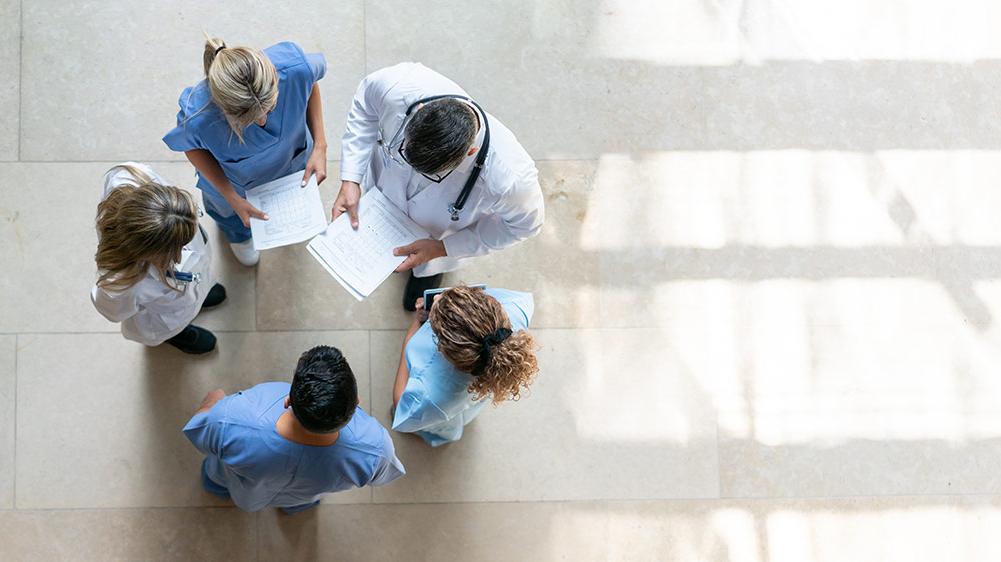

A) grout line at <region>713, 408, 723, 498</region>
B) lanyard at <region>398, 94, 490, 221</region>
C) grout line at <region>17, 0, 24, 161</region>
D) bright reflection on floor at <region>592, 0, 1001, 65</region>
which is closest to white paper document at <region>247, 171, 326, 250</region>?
lanyard at <region>398, 94, 490, 221</region>

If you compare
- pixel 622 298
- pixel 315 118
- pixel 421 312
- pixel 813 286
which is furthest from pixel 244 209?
pixel 813 286

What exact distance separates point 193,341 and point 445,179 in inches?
59.2

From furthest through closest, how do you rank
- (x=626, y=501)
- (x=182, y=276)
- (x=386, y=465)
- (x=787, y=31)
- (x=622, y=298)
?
(x=787, y=31) < (x=622, y=298) < (x=626, y=501) < (x=386, y=465) < (x=182, y=276)

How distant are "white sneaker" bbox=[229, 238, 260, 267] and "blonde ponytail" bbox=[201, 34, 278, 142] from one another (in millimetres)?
1039

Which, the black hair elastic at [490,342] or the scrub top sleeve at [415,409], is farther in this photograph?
the scrub top sleeve at [415,409]

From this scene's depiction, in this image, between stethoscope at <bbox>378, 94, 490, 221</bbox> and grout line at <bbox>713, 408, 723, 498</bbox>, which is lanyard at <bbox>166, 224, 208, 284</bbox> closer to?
stethoscope at <bbox>378, 94, 490, 221</bbox>

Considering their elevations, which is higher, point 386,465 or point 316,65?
point 316,65

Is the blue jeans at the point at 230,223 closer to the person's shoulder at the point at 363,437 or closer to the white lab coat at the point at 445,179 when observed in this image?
the white lab coat at the point at 445,179

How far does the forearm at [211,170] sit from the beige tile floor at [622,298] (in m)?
0.74

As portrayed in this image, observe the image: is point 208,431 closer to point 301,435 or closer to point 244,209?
point 301,435

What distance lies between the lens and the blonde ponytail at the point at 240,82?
7.54 ft

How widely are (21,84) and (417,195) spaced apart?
2128mm

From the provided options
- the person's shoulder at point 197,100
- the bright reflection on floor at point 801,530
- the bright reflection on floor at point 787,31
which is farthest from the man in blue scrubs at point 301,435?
the bright reflection on floor at point 787,31

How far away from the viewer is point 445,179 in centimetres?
253
